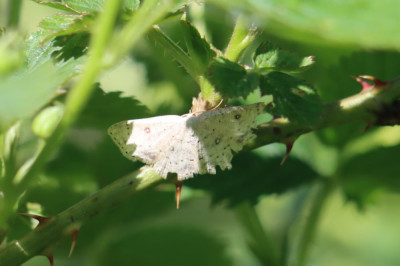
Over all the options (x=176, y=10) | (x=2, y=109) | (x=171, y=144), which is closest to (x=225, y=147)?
(x=171, y=144)

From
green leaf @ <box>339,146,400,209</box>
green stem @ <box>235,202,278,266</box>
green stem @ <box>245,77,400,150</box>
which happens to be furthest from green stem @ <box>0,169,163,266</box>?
green leaf @ <box>339,146,400,209</box>

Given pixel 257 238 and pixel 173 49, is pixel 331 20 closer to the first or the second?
pixel 173 49

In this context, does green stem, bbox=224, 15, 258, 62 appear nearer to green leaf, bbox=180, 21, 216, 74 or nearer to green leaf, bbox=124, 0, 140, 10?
→ green leaf, bbox=180, 21, 216, 74

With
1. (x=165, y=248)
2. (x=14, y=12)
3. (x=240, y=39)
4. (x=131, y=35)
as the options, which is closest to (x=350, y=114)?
(x=240, y=39)

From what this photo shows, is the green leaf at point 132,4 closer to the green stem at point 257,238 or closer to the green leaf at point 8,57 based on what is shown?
the green leaf at point 8,57

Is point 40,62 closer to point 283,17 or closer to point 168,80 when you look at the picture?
point 283,17
